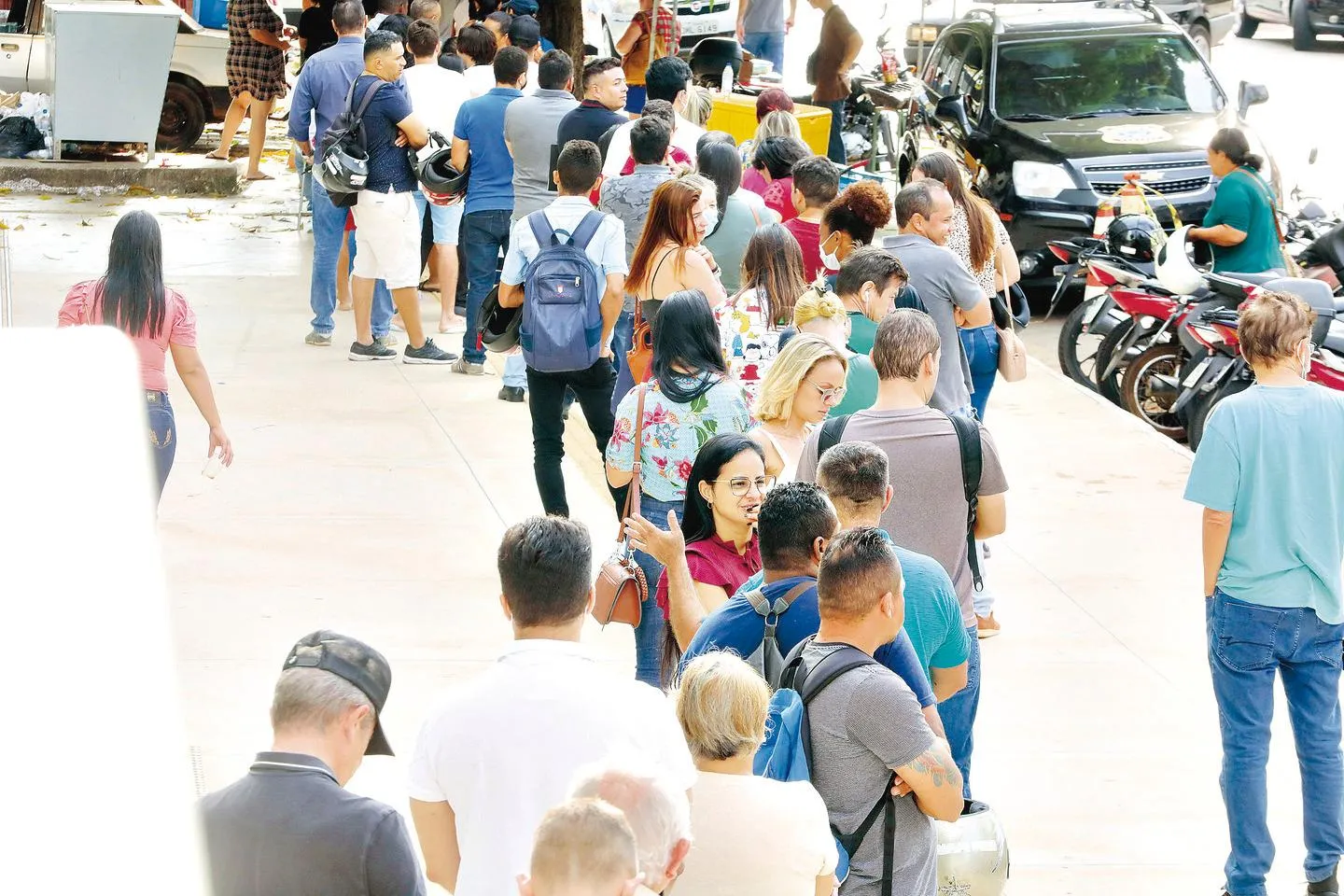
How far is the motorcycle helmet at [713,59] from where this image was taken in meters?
16.8

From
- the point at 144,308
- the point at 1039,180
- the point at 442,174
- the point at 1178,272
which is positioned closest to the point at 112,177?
the point at 442,174

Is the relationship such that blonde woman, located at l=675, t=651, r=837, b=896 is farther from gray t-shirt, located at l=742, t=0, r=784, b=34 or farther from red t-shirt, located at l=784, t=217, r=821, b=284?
gray t-shirt, located at l=742, t=0, r=784, b=34

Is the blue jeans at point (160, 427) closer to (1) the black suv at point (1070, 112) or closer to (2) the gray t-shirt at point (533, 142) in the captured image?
(2) the gray t-shirt at point (533, 142)

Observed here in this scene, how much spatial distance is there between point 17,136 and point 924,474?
1322 cm

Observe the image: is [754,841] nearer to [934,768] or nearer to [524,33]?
[934,768]

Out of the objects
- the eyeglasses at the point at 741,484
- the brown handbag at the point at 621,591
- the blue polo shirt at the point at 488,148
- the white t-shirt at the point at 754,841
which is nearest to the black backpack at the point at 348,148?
the blue polo shirt at the point at 488,148

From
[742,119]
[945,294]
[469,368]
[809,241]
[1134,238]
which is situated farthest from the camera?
[742,119]

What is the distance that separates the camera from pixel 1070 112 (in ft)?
45.6

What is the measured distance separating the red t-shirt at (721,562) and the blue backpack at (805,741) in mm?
1067

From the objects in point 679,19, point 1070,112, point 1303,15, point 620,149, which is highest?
point 1303,15

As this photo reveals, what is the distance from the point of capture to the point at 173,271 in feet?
43.0

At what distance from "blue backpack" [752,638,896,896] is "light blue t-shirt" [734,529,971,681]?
1.67ft

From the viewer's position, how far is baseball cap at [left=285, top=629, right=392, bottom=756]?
326cm

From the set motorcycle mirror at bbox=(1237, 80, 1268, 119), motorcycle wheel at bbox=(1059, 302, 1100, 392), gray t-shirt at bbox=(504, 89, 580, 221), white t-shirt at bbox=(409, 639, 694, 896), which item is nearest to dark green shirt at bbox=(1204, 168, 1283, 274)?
motorcycle wheel at bbox=(1059, 302, 1100, 392)
